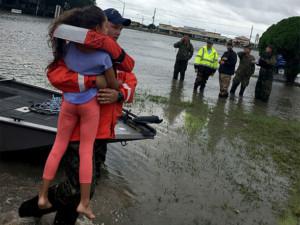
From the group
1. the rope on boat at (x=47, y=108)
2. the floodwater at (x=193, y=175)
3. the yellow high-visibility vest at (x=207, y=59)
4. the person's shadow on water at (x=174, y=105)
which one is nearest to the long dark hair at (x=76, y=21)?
the floodwater at (x=193, y=175)

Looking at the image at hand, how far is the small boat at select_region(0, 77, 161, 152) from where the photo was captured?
523cm

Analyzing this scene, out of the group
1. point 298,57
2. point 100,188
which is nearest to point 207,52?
point 298,57

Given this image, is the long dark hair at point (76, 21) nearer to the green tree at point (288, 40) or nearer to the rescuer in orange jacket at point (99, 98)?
the rescuer in orange jacket at point (99, 98)

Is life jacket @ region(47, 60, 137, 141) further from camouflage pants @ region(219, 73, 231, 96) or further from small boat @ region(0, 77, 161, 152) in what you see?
camouflage pants @ region(219, 73, 231, 96)

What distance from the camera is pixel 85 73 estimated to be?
328 cm

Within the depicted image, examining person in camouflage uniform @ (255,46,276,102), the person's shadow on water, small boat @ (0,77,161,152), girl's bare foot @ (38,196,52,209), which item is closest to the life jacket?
girl's bare foot @ (38,196,52,209)

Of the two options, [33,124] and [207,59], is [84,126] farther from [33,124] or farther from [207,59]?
[207,59]

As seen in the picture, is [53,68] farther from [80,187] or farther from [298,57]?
[298,57]

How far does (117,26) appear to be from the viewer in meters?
3.55

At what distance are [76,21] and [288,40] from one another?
19.7 meters

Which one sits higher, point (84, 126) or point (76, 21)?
point (76, 21)

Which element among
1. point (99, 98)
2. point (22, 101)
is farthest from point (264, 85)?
point (99, 98)

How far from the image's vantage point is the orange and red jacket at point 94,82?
3230 millimetres

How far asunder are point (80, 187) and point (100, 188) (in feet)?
6.73
